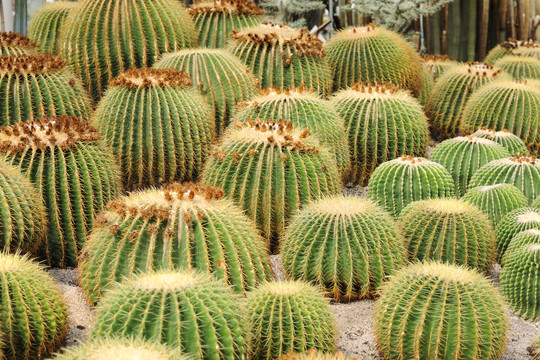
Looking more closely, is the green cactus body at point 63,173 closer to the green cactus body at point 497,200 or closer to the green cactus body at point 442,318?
the green cactus body at point 442,318

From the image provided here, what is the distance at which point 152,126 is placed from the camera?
537cm

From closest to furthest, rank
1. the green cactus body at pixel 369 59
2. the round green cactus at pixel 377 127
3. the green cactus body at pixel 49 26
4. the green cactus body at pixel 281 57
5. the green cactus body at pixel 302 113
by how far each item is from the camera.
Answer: the green cactus body at pixel 302 113, the round green cactus at pixel 377 127, the green cactus body at pixel 281 57, the green cactus body at pixel 49 26, the green cactus body at pixel 369 59

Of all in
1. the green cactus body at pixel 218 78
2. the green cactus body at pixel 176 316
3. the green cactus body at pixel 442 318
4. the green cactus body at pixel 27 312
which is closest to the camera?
the green cactus body at pixel 176 316

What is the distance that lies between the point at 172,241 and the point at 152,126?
6.08 ft

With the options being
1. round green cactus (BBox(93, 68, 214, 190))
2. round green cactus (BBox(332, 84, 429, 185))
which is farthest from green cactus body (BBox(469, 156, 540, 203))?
round green cactus (BBox(93, 68, 214, 190))

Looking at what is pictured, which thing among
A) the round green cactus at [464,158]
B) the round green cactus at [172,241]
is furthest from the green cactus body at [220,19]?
the round green cactus at [172,241]

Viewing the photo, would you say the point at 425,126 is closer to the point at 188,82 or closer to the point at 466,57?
the point at 188,82

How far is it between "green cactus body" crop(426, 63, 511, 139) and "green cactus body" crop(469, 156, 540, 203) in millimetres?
1691

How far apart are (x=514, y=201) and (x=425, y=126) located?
129cm

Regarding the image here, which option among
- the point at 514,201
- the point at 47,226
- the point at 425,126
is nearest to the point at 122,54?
the point at 47,226

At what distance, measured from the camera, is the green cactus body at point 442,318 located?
3568mm

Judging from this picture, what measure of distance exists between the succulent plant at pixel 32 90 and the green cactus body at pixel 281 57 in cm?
164

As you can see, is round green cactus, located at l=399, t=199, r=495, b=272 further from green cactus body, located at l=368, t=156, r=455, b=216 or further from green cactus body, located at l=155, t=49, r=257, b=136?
green cactus body, located at l=155, t=49, r=257, b=136

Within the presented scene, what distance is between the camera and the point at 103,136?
5.32 m
